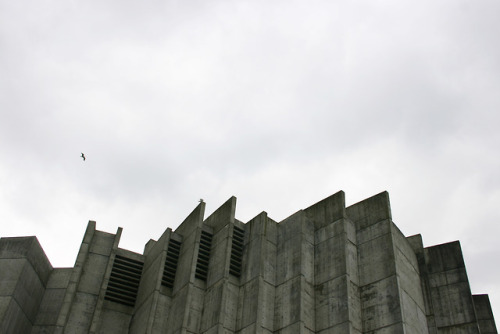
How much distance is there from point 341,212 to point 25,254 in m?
16.5

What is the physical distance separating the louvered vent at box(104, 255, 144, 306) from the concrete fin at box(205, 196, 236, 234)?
4.79 metres

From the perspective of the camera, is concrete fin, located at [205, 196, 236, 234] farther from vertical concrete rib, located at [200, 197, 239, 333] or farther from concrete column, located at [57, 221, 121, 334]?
concrete column, located at [57, 221, 121, 334]

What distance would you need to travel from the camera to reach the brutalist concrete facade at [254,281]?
25.4 metres

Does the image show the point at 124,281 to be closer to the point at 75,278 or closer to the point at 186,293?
the point at 75,278

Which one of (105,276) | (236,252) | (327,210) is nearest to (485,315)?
(327,210)

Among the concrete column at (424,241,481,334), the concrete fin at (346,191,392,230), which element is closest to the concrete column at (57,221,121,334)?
the concrete fin at (346,191,392,230)

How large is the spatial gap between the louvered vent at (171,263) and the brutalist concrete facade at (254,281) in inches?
2.6

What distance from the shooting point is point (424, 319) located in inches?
1045

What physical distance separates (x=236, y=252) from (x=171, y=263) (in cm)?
361

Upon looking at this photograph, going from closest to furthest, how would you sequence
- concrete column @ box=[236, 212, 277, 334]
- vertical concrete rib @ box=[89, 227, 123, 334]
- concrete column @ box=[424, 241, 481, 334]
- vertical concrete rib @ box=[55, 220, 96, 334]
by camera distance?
1. concrete column @ box=[236, 212, 277, 334]
2. vertical concrete rib @ box=[55, 220, 96, 334]
3. concrete column @ box=[424, 241, 481, 334]
4. vertical concrete rib @ box=[89, 227, 123, 334]

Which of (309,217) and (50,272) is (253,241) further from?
(50,272)

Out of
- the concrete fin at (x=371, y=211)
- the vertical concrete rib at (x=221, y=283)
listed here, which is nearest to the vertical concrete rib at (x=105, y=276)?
the vertical concrete rib at (x=221, y=283)

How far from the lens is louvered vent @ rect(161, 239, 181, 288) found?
2857 centimetres

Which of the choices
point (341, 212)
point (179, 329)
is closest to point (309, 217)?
point (341, 212)
